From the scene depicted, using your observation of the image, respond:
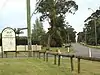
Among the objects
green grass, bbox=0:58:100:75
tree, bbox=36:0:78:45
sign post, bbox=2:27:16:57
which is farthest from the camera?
tree, bbox=36:0:78:45

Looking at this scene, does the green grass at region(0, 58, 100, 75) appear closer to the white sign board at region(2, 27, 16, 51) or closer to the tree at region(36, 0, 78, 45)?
the white sign board at region(2, 27, 16, 51)

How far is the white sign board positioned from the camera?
3541 cm

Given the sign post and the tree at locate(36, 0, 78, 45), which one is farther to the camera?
the tree at locate(36, 0, 78, 45)

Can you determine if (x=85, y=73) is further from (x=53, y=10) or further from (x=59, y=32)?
(x=59, y=32)

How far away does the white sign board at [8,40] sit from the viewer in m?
35.4

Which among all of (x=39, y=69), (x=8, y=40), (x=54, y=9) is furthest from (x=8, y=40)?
(x=54, y=9)

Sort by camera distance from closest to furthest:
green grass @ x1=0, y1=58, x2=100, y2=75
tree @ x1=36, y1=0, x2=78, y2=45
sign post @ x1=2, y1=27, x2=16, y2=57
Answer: green grass @ x1=0, y1=58, x2=100, y2=75
sign post @ x1=2, y1=27, x2=16, y2=57
tree @ x1=36, y1=0, x2=78, y2=45

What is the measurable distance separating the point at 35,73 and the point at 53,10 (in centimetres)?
5665

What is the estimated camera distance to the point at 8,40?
35812 millimetres

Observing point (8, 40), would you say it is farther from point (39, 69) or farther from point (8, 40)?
point (39, 69)

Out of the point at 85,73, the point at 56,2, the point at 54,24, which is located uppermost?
the point at 56,2

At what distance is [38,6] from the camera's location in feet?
224

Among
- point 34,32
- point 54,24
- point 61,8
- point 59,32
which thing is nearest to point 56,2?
point 61,8

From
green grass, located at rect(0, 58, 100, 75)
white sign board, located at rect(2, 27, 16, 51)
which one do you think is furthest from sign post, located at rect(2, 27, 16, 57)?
green grass, located at rect(0, 58, 100, 75)
